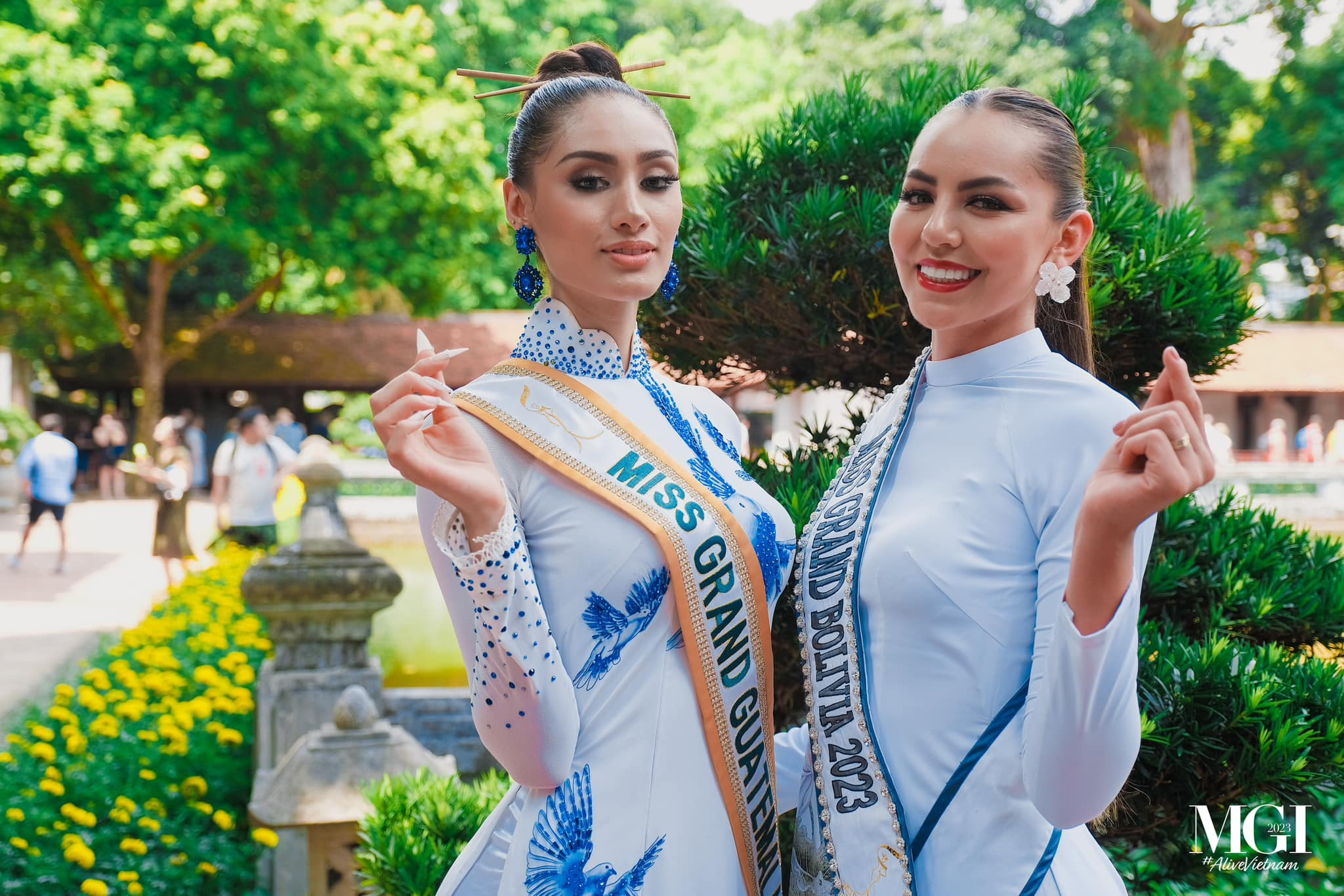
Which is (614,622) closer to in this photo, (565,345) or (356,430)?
(565,345)

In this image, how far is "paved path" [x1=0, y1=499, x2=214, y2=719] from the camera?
673cm

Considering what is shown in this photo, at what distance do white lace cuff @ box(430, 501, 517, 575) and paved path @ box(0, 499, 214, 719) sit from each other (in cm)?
502

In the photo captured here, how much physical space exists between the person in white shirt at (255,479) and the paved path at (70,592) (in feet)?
2.73

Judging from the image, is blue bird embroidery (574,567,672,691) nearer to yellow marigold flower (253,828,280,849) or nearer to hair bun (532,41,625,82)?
hair bun (532,41,625,82)

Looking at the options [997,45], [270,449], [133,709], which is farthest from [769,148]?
[997,45]

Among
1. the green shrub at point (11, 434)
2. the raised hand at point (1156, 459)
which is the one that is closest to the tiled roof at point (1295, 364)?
the green shrub at point (11, 434)

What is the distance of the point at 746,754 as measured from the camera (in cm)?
177

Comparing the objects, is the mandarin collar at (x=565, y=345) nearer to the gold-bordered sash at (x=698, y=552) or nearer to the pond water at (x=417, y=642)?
the gold-bordered sash at (x=698, y=552)

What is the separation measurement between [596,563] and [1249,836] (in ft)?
4.43

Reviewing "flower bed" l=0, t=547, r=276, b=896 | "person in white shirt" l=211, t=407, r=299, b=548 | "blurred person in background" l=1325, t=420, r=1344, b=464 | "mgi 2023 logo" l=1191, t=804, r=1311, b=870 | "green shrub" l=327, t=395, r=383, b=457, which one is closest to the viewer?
"mgi 2023 logo" l=1191, t=804, r=1311, b=870

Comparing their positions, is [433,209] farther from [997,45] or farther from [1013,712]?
[1013,712]

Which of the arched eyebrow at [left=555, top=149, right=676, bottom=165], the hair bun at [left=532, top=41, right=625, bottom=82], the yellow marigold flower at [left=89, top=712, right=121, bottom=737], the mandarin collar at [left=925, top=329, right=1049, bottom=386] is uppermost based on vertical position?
the hair bun at [left=532, top=41, right=625, bottom=82]

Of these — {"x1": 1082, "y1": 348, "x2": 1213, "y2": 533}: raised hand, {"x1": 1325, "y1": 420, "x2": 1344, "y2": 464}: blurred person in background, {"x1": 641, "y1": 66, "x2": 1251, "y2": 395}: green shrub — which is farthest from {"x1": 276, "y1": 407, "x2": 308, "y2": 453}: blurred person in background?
{"x1": 1325, "y1": 420, "x2": 1344, "y2": 464}: blurred person in background

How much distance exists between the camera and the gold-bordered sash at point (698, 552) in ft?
5.59
